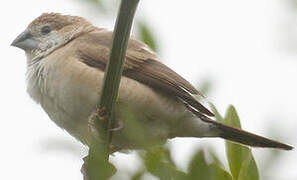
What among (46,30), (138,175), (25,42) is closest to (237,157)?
(138,175)

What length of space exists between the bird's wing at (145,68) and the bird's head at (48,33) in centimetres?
52

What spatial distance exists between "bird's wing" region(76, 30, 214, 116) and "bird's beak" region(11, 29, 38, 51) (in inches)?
30.8

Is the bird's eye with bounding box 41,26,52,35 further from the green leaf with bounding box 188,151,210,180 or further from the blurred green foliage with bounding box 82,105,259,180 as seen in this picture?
the green leaf with bounding box 188,151,210,180

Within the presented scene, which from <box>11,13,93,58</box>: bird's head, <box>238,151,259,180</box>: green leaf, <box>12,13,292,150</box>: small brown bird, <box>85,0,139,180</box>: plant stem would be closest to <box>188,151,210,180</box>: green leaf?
<box>85,0,139,180</box>: plant stem

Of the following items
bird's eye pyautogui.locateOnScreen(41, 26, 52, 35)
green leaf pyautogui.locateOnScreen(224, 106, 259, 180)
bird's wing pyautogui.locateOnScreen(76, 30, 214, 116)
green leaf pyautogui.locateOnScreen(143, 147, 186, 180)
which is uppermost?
green leaf pyautogui.locateOnScreen(143, 147, 186, 180)

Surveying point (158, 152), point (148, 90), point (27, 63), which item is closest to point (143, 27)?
point (158, 152)

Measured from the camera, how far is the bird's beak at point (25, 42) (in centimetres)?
493

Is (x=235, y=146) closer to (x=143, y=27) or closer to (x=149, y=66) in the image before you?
(x=143, y=27)

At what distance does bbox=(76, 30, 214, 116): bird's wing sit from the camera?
389cm

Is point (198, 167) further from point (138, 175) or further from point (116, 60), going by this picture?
point (116, 60)

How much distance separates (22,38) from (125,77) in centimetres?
167

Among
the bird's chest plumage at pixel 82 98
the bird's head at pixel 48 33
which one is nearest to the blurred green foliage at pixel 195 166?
the bird's chest plumage at pixel 82 98

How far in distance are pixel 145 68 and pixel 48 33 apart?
153 centimetres

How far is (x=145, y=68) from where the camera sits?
409 centimetres
